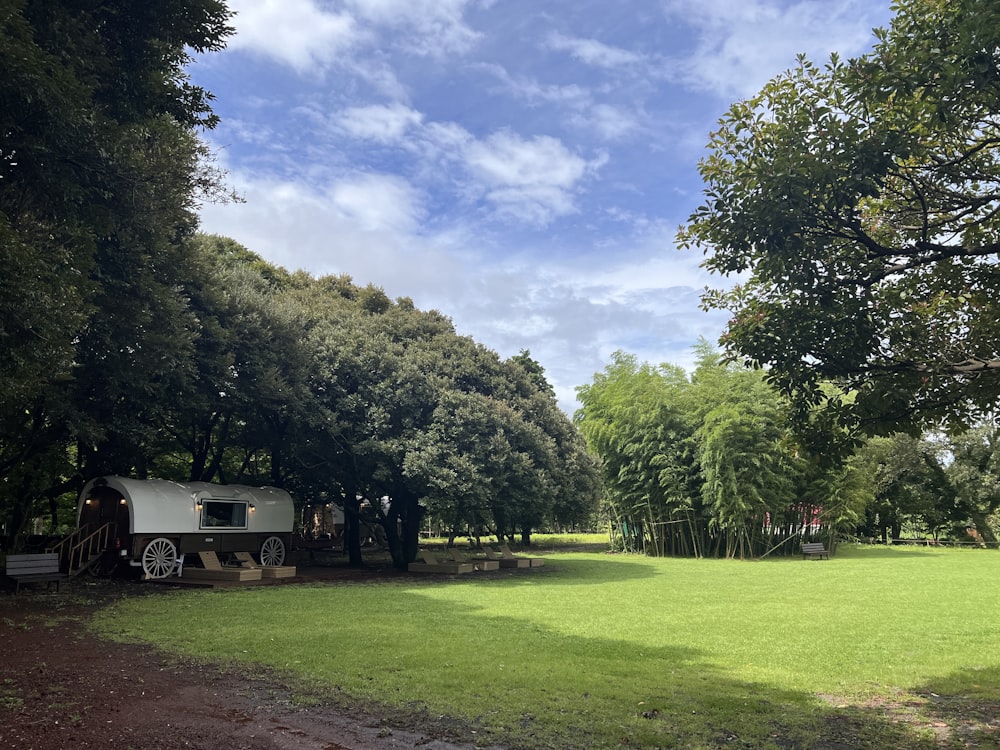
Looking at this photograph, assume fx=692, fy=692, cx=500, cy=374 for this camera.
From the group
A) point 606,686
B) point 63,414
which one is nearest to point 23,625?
point 63,414

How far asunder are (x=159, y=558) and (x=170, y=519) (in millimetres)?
938

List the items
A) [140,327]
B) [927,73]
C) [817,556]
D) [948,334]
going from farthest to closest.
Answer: [817,556] < [140,327] < [948,334] < [927,73]

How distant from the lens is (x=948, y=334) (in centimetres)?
579

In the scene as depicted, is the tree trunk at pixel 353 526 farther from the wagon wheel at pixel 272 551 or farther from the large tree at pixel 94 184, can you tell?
the large tree at pixel 94 184

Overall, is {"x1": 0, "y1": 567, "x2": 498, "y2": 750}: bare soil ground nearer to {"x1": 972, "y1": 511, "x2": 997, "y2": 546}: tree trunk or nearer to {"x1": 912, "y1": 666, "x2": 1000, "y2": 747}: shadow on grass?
{"x1": 912, "y1": 666, "x2": 1000, "y2": 747}: shadow on grass

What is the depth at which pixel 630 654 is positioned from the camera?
8.09 m

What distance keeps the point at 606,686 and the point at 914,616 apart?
7304 millimetres

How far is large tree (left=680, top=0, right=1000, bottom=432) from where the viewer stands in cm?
478

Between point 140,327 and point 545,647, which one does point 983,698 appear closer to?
point 545,647

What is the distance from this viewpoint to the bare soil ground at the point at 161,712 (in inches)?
195

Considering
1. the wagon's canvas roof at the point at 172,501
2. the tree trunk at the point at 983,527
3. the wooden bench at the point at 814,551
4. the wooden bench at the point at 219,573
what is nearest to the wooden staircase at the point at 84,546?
the wagon's canvas roof at the point at 172,501

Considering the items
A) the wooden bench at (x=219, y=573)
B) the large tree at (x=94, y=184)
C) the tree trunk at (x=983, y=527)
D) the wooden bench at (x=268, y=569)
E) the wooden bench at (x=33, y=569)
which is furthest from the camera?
the tree trunk at (x=983, y=527)

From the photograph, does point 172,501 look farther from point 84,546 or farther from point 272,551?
point 272,551

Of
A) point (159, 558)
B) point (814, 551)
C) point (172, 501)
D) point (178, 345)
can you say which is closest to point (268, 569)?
point (159, 558)
